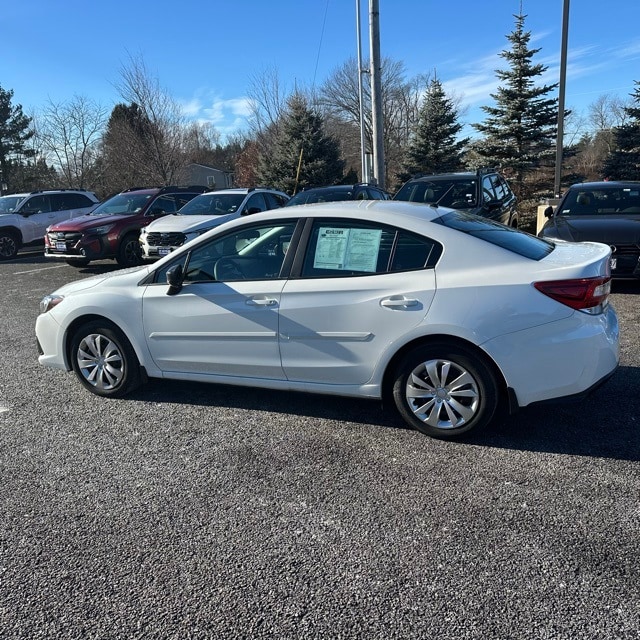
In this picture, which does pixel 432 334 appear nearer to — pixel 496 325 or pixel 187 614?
pixel 496 325

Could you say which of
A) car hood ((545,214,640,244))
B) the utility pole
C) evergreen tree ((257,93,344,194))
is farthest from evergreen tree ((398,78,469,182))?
car hood ((545,214,640,244))

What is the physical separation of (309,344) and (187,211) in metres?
9.11

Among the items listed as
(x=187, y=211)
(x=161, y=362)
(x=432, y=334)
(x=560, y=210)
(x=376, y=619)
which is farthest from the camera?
(x=187, y=211)

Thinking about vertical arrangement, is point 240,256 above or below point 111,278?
above

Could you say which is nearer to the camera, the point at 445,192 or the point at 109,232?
the point at 445,192

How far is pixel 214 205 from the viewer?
12227mm

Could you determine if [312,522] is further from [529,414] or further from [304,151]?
[304,151]

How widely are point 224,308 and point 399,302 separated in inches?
53.3

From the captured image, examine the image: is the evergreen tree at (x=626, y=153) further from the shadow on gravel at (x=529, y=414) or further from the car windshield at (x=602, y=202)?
the shadow on gravel at (x=529, y=414)

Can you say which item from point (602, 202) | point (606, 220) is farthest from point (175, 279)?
point (602, 202)

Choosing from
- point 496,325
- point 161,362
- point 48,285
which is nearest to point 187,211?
point 48,285

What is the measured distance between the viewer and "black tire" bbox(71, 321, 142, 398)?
4.70 metres

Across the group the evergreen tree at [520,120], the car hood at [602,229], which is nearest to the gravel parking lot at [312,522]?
the car hood at [602,229]

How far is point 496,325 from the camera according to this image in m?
3.53
